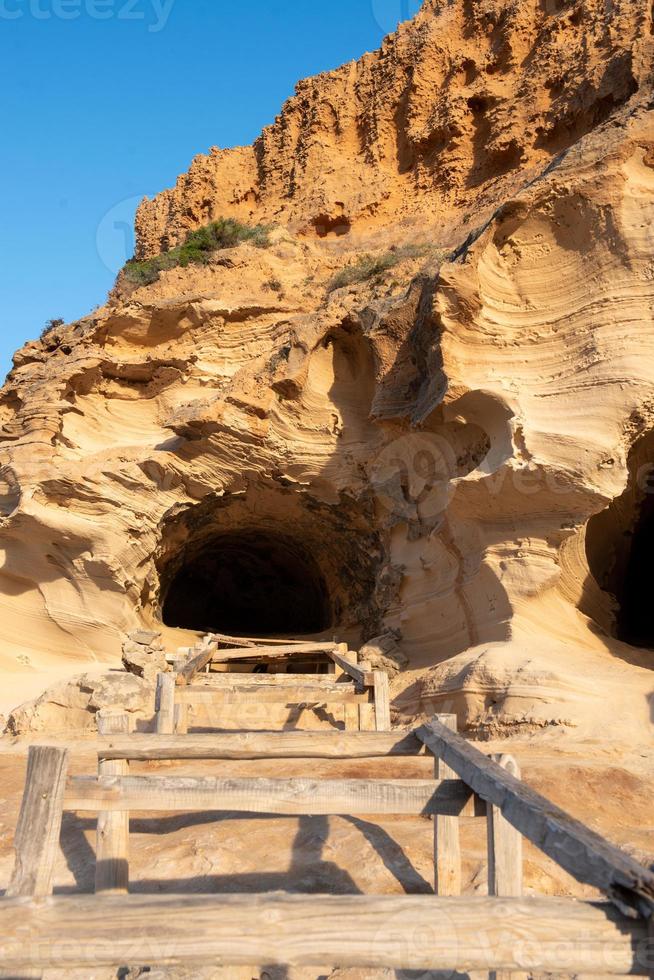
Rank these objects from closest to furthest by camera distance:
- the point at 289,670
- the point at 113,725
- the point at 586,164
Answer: the point at 113,725 → the point at 586,164 → the point at 289,670

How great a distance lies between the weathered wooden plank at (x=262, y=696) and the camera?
5.71m

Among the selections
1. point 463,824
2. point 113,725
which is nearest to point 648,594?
point 463,824

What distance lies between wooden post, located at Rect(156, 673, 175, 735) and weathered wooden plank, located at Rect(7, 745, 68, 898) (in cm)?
298

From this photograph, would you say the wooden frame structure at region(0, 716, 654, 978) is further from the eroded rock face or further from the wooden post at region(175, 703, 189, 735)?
the eroded rock face

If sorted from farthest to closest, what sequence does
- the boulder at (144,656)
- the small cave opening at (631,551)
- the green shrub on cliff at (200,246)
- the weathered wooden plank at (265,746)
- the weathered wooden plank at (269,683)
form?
the green shrub on cliff at (200,246)
the boulder at (144,656)
the small cave opening at (631,551)
the weathered wooden plank at (269,683)
the weathered wooden plank at (265,746)

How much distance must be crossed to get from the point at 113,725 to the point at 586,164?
7.34 m

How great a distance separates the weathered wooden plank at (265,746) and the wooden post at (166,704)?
1852 mm

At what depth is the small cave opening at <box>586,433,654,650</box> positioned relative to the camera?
798cm

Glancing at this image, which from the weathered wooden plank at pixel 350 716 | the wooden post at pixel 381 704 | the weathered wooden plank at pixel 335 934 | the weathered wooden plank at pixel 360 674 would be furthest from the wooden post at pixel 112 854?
the weathered wooden plank at pixel 350 716

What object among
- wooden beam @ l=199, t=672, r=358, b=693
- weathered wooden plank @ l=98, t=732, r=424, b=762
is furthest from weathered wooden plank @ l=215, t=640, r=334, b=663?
weathered wooden plank @ l=98, t=732, r=424, b=762

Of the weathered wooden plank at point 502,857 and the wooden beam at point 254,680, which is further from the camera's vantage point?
the wooden beam at point 254,680

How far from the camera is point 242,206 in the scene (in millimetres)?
19234

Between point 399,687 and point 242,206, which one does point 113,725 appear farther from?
point 242,206

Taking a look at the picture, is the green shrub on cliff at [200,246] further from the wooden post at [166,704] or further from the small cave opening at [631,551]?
the wooden post at [166,704]
